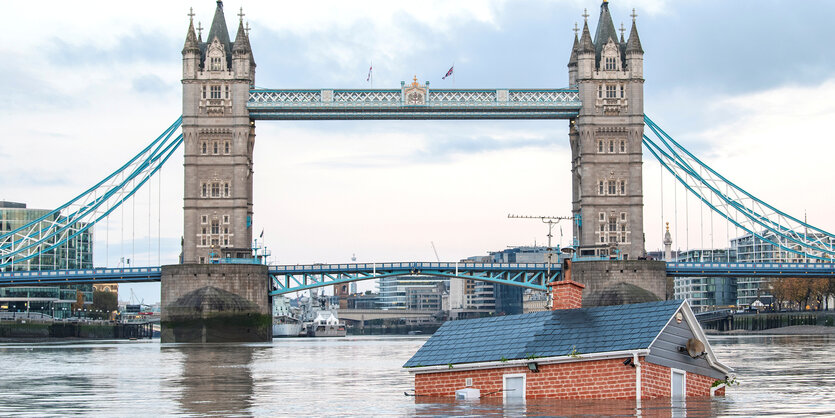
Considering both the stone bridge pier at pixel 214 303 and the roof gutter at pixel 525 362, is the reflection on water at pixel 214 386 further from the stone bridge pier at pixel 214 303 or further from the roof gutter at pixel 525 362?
the stone bridge pier at pixel 214 303

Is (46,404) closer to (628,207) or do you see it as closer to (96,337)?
(628,207)

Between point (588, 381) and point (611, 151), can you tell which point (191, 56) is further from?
point (588, 381)

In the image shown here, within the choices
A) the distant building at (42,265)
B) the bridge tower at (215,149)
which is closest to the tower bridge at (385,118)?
the bridge tower at (215,149)

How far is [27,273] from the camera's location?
118 metres

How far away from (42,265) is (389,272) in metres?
70.0

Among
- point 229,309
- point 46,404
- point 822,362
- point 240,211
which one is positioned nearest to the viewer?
point 46,404

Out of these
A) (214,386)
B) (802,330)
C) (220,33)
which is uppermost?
(220,33)

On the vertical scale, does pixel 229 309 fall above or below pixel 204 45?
below

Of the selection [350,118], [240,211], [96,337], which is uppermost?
[350,118]

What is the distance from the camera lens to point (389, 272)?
122 metres

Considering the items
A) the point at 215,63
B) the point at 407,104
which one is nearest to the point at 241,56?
the point at 215,63

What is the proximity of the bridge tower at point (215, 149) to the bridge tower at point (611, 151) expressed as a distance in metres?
32.2

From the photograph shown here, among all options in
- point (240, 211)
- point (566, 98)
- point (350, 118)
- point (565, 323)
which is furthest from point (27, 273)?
point (565, 323)

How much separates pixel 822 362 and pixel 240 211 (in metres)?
73.6
